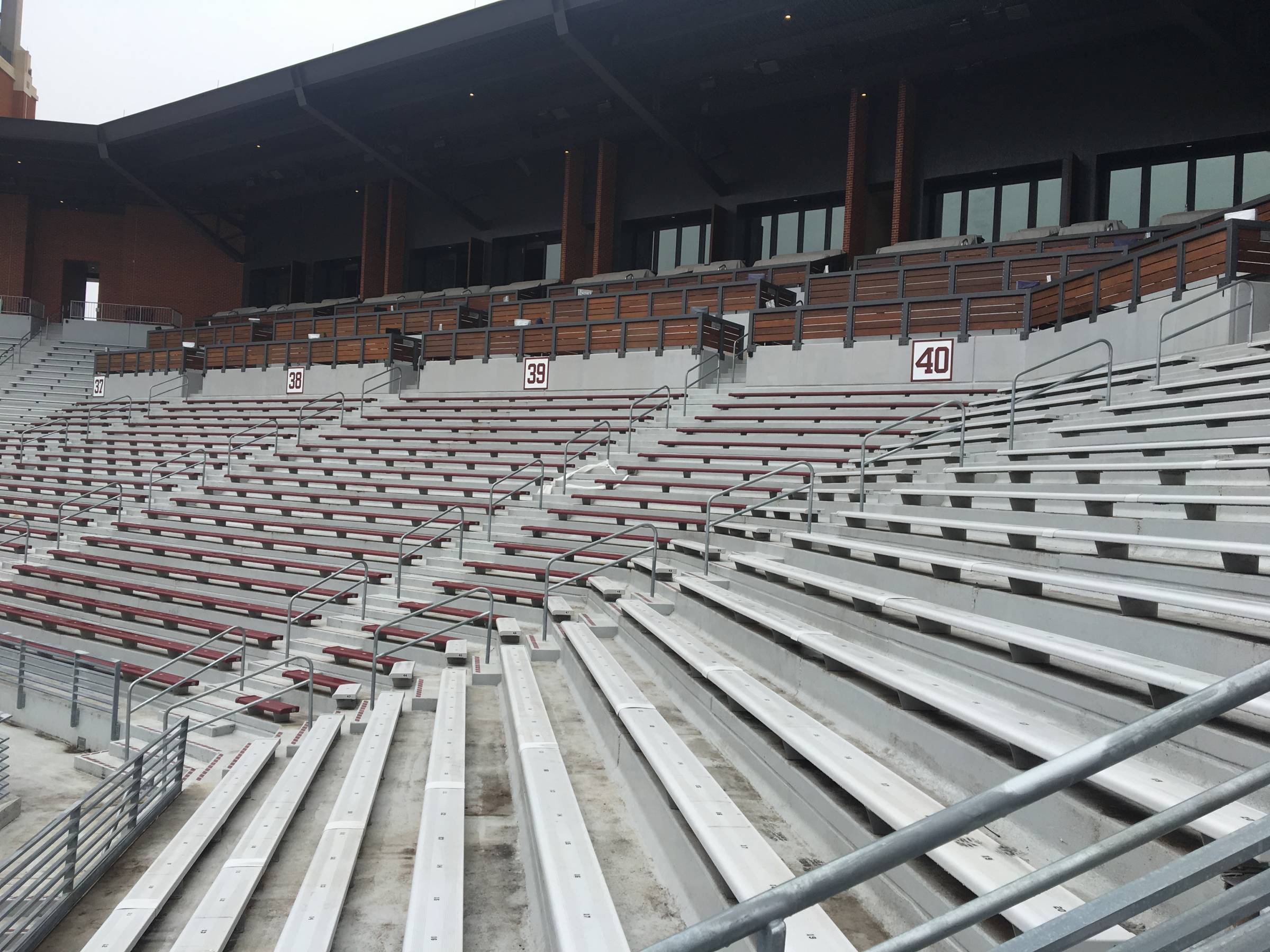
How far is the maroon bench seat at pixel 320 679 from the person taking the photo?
8664 mm

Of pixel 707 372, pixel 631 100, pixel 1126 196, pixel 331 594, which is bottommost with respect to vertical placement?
pixel 331 594

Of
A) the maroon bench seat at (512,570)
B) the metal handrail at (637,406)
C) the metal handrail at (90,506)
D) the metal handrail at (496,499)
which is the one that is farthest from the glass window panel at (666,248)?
the maroon bench seat at (512,570)

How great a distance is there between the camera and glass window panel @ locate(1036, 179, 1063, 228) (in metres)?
19.7

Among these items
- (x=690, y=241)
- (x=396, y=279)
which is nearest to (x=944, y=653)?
(x=690, y=241)

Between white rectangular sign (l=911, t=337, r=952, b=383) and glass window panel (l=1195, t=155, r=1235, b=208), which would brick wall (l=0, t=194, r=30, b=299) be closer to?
white rectangular sign (l=911, t=337, r=952, b=383)

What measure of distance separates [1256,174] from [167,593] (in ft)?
64.0

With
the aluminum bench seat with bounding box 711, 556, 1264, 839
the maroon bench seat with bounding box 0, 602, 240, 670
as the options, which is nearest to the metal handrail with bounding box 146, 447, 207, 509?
the maroon bench seat with bounding box 0, 602, 240, 670

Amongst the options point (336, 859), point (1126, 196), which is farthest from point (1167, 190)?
point (336, 859)

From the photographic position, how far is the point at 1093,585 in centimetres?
338

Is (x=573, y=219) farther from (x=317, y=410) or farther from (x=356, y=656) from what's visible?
(x=356, y=656)

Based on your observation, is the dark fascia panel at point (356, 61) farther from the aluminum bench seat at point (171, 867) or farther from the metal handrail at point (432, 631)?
the aluminum bench seat at point (171, 867)

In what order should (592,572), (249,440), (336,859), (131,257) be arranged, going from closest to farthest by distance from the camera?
(336,859) < (592,572) < (249,440) < (131,257)

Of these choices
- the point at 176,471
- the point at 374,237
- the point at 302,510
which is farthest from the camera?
the point at 374,237

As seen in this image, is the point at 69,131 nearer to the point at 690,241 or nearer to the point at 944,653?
the point at 690,241
